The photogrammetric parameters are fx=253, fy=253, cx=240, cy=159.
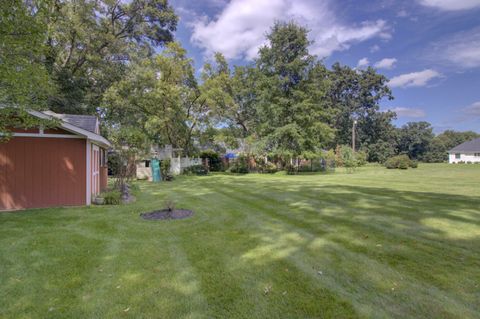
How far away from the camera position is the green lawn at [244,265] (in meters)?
2.52

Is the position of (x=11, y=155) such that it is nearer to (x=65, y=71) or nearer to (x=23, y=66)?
(x=23, y=66)

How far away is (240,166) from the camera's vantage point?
895 inches

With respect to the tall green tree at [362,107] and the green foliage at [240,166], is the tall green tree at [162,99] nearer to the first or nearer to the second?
the green foliage at [240,166]

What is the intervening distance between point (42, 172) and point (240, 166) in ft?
54.2

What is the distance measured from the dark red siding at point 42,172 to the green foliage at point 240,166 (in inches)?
618

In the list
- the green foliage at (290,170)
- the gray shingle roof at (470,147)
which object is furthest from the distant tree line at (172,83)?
the gray shingle roof at (470,147)

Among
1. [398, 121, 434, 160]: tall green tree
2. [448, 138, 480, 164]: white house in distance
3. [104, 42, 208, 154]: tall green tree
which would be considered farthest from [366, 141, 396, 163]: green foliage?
[104, 42, 208, 154]: tall green tree

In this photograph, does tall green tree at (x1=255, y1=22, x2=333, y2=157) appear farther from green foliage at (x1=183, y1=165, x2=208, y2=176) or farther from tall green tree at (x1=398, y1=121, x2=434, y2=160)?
tall green tree at (x1=398, y1=121, x2=434, y2=160)

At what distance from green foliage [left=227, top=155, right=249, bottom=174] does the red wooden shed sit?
15.5m

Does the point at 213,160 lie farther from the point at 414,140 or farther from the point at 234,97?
the point at 414,140

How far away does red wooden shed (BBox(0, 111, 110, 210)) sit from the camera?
22.9ft

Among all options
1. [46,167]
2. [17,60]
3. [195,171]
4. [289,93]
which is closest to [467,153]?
[289,93]

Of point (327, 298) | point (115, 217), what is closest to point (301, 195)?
point (115, 217)

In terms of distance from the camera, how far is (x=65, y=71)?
18.0m
